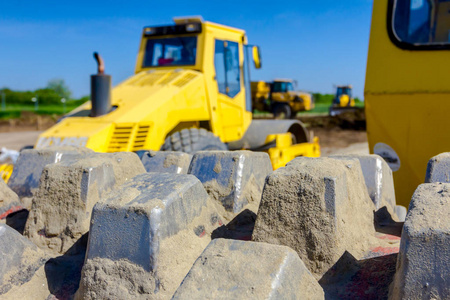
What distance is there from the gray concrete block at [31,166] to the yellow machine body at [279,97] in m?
21.8

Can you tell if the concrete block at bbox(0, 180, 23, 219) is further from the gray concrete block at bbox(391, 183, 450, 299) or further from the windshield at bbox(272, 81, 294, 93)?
the windshield at bbox(272, 81, 294, 93)

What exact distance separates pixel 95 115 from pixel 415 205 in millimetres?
4592

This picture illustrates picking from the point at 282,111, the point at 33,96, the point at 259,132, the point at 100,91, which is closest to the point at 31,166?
the point at 100,91

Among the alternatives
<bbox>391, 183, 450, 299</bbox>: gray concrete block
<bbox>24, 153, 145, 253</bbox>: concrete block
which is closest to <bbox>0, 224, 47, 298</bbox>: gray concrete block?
<bbox>24, 153, 145, 253</bbox>: concrete block

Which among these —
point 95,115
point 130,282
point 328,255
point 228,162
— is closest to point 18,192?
point 228,162

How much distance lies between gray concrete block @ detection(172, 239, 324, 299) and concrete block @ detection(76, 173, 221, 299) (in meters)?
0.16

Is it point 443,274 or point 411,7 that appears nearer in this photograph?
point 443,274

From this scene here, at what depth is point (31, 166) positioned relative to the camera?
2.36m

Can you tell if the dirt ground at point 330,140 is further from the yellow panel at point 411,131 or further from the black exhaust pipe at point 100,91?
the yellow panel at point 411,131

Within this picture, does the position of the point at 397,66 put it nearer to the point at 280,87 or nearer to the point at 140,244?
the point at 140,244

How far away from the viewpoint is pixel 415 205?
1.26m

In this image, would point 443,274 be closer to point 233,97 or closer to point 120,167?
point 120,167

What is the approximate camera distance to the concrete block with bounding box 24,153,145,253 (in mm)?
1735

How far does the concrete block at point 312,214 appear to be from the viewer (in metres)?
1.42
